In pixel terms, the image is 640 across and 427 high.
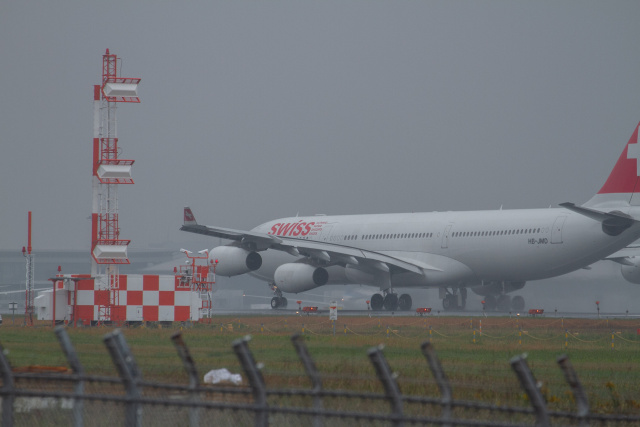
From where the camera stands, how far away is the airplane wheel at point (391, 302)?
45188 millimetres

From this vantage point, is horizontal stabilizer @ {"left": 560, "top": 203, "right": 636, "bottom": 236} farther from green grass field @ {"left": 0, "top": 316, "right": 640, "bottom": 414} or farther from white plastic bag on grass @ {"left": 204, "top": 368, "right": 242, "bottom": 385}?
white plastic bag on grass @ {"left": 204, "top": 368, "right": 242, "bottom": 385}

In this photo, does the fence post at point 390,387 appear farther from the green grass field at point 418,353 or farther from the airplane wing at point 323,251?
the airplane wing at point 323,251

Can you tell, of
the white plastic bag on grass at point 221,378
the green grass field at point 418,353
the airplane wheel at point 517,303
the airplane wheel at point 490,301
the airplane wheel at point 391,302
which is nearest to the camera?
the white plastic bag on grass at point 221,378

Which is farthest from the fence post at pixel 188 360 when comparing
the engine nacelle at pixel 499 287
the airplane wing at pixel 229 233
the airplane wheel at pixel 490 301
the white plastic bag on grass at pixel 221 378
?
the airplane wheel at pixel 490 301

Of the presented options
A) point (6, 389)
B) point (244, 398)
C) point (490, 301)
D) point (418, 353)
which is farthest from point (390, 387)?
point (490, 301)

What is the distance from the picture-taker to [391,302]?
45281 mm

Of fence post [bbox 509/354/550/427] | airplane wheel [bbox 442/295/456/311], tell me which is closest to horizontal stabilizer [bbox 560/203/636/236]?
airplane wheel [bbox 442/295/456/311]

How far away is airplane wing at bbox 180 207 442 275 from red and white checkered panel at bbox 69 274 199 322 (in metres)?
12.4

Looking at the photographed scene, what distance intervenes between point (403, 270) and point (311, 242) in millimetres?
4203

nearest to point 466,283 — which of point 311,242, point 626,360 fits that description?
point 311,242

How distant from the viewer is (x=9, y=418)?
8109 millimetres

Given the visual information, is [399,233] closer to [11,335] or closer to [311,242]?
[311,242]

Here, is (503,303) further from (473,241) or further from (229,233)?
(229,233)

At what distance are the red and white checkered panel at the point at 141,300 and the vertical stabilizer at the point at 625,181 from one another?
18151 mm
